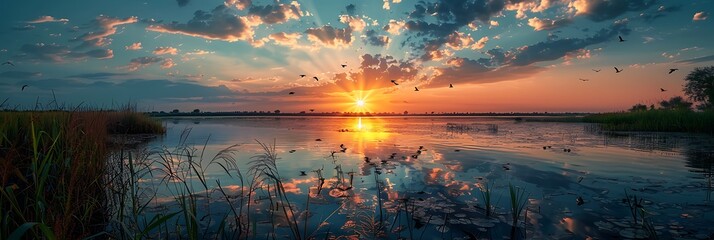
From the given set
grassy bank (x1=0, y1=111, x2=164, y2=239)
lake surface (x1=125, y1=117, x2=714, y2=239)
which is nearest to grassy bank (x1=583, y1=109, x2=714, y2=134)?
lake surface (x1=125, y1=117, x2=714, y2=239)

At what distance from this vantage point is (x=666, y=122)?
3638 cm

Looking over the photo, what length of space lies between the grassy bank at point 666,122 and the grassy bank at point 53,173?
44.1m

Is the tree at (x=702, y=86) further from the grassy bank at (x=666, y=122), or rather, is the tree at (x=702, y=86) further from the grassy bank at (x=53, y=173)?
the grassy bank at (x=53, y=173)

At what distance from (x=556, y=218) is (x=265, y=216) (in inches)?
235

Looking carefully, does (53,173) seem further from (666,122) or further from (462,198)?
(666,122)

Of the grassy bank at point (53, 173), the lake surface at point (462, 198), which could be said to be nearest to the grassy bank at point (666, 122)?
the lake surface at point (462, 198)

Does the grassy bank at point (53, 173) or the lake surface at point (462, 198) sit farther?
the lake surface at point (462, 198)

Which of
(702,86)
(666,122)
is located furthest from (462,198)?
(702,86)

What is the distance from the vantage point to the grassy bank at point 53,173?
452cm

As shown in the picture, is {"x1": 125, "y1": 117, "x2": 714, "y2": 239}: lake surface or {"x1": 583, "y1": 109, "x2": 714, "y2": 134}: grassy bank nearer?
{"x1": 125, "y1": 117, "x2": 714, "y2": 239}: lake surface

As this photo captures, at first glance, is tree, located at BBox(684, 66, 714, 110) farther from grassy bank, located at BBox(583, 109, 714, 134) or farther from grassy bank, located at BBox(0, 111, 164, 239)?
grassy bank, located at BBox(0, 111, 164, 239)

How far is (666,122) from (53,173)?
4665cm

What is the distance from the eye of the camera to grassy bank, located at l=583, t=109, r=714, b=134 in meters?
33.6

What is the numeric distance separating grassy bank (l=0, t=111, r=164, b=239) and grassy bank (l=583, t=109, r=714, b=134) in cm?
4414
